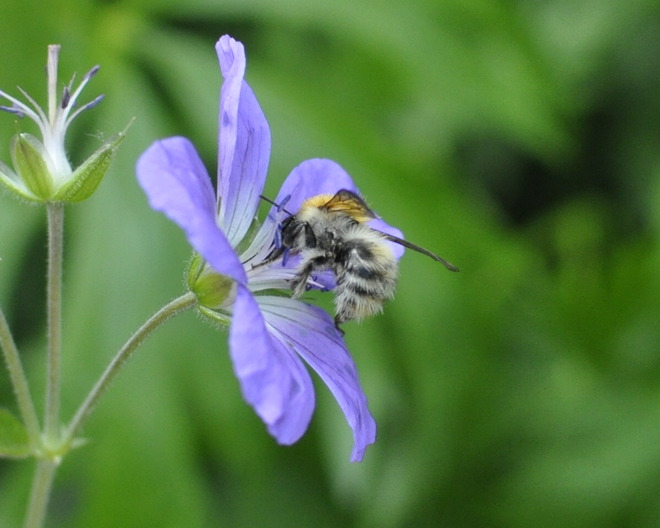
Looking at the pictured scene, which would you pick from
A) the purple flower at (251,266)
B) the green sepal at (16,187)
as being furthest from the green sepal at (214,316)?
the green sepal at (16,187)

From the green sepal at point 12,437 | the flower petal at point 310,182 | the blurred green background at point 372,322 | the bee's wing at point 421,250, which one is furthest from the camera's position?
the blurred green background at point 372,322

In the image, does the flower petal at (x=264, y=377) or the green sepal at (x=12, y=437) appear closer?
the flower petal at (x=264, y=377)

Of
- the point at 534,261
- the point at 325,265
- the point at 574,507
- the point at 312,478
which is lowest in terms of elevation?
the point at 574,507

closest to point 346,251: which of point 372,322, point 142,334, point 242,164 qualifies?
point 242,164

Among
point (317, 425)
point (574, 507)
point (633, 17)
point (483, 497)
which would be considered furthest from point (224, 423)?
point (633, 17)

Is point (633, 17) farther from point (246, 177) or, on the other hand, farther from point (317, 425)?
point (246, 177)

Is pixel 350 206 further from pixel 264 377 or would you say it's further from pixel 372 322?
pixel 372 322

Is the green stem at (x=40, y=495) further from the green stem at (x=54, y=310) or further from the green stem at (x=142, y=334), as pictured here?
the green stem at (x=142, y=334)
